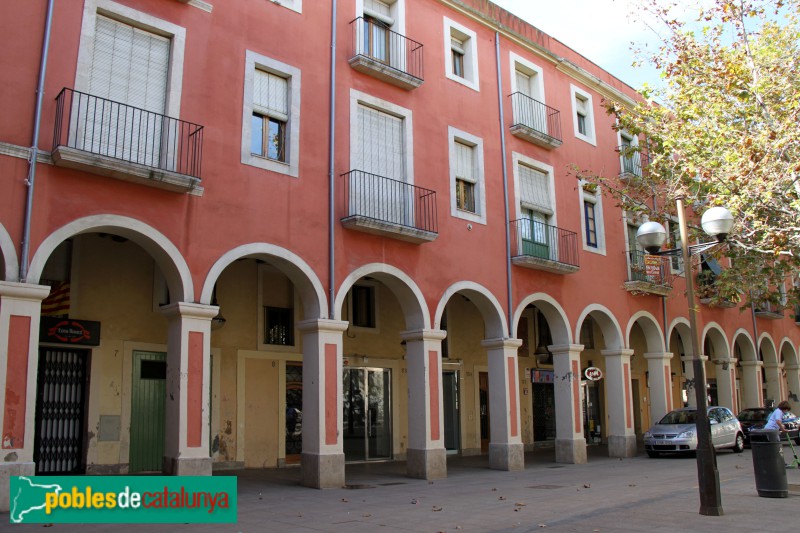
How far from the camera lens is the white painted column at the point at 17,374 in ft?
32.9

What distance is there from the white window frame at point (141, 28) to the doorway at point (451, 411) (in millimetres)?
12349

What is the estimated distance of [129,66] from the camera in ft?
41.7

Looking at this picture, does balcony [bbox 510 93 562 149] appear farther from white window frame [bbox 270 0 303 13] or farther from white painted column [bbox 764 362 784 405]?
white painted column [bbox 764 362 784 405]

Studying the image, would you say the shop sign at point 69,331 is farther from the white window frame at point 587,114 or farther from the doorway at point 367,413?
the white window frame at point 587,114

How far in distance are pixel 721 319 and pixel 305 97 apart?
20.3 meters

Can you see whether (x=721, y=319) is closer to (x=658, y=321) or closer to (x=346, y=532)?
(x=658, y=321)

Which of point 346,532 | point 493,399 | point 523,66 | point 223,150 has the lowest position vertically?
point 346,532

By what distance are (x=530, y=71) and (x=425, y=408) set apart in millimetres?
10780

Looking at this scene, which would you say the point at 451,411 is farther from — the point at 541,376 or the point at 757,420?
the point at 757,420

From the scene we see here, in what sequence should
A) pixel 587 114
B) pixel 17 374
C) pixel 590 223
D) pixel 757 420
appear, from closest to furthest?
pixel 17 374
pixel 590 223
pixel 587 114
pixel 757 420

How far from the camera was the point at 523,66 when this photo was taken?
21.1 meters

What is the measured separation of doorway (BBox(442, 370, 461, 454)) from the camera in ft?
72.6

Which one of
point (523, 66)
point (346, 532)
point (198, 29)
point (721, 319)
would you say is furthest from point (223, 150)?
point (721, 319)

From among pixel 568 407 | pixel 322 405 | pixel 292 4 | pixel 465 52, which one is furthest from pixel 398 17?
pixel 568 407
